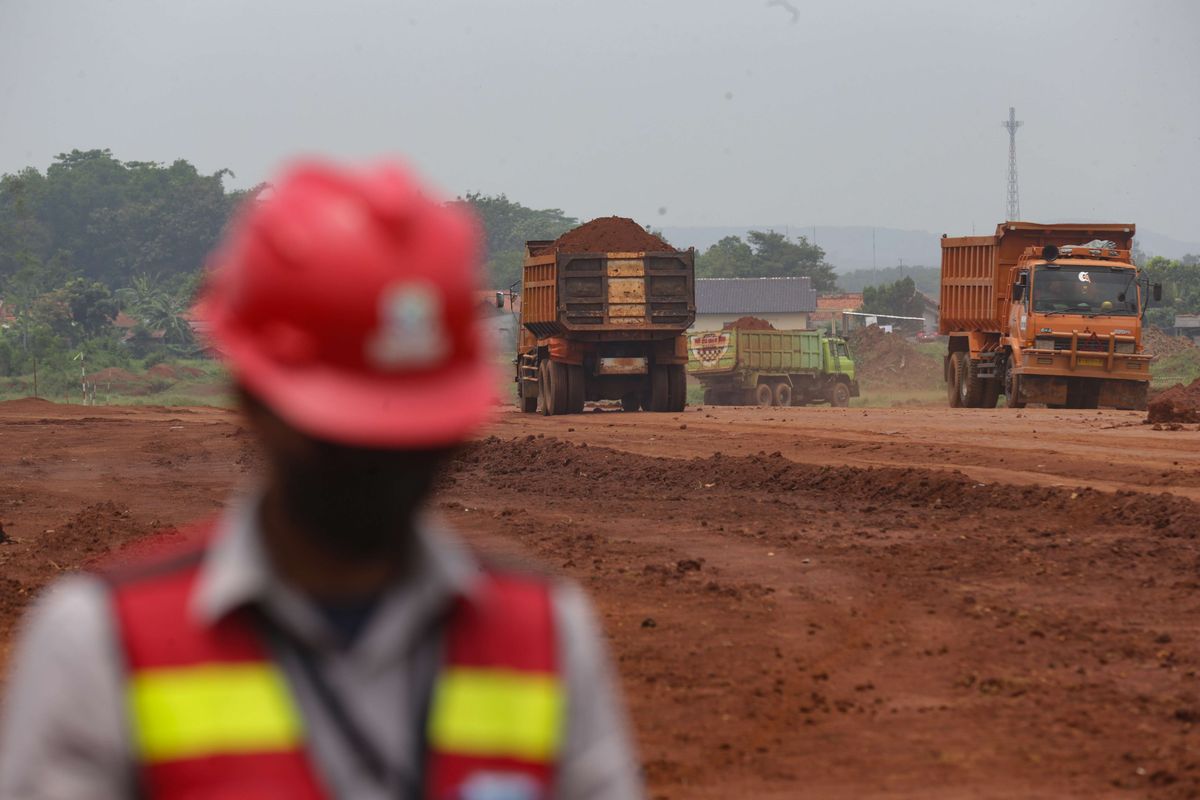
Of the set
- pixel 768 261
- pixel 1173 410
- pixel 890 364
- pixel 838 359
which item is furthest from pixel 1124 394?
pixel 768 261

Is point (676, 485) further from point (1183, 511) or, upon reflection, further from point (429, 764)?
point (429, 764)

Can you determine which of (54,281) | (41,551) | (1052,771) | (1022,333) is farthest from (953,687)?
(54,281)

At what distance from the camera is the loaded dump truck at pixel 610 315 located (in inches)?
1225

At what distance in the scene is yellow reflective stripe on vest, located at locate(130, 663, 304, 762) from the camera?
1.77 metres

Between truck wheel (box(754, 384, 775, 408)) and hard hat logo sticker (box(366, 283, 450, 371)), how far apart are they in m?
47.3

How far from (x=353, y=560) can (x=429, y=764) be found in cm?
22

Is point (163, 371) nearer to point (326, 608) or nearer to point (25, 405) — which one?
point (25, 405)

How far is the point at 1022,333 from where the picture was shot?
30.6m

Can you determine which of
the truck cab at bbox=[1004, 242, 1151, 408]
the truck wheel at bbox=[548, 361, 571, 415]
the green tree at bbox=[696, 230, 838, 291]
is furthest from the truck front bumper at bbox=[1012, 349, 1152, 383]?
the green tree at bbox=[696, 230, 838, 291]

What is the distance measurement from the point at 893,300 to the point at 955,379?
249ft

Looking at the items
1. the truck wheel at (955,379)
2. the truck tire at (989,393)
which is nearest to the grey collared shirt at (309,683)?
the truck tire at (989,393)

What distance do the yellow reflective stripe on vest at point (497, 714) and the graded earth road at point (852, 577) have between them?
15.2 ft

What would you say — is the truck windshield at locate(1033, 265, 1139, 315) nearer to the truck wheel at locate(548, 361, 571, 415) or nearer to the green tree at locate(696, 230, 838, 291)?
the truck wheel at locate(548, 361, 571, 415)

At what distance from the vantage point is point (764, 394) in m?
49.0
